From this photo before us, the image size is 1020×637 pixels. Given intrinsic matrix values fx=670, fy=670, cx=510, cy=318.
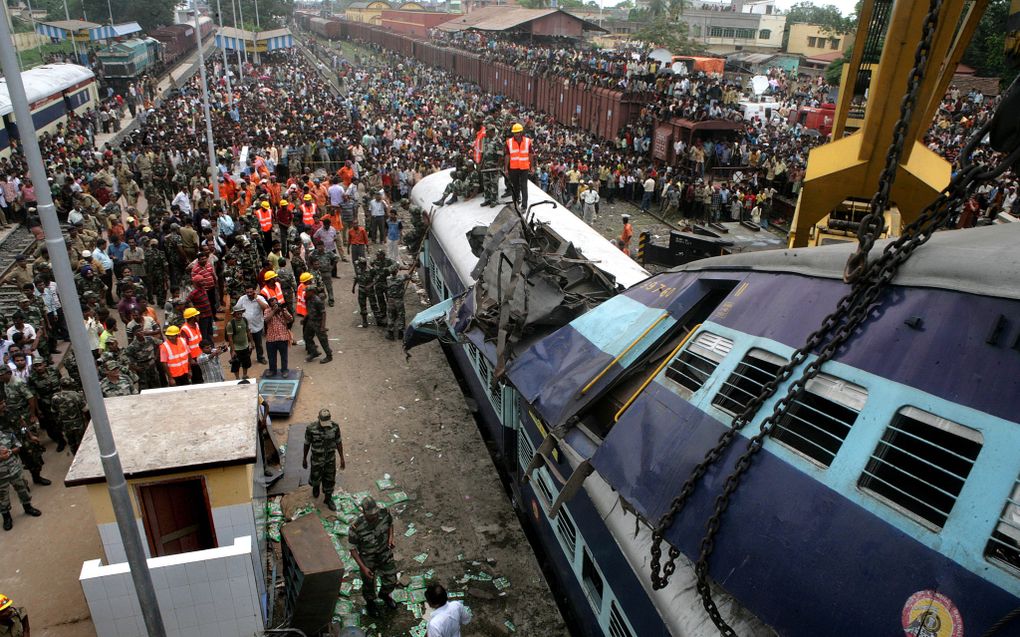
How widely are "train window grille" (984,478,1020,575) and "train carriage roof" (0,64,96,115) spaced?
89.9 ft

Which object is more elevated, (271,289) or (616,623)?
(616,623)

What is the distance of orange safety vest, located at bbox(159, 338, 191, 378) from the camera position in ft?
32.7

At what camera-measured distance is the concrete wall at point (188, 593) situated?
5695mm

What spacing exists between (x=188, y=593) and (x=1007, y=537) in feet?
19.5

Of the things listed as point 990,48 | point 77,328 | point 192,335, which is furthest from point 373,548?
point 990,48

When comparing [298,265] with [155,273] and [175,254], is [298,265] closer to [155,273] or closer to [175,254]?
[175,254]

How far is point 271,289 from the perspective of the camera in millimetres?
11773

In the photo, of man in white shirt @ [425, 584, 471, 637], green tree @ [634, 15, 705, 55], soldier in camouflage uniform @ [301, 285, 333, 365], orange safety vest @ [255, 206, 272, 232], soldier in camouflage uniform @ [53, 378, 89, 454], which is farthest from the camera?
green tree @ [634, 15, 705, 55]

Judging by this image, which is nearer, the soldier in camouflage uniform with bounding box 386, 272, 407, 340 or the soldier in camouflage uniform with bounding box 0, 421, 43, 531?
the soldier in camouflage uniform with bounding box 0, 421, 43, 531

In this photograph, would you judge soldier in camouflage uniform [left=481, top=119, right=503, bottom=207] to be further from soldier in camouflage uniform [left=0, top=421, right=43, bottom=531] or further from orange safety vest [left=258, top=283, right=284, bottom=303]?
soldier in camouflage uniform [left=0, top=421, right=43, bottom=531]

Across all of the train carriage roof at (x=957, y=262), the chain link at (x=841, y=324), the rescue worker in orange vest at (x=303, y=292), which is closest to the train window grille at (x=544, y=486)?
the chain link at (x=841, y=324)

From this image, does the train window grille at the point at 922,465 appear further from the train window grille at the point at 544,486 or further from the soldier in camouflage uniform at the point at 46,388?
the soldier in camouflage uniform at the point at 46,388

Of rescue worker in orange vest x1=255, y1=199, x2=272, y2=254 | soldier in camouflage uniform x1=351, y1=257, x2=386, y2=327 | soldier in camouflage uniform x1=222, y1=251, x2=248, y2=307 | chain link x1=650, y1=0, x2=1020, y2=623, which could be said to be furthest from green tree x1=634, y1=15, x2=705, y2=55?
chain link x1=650, y1=0, x2=1020, y2=623

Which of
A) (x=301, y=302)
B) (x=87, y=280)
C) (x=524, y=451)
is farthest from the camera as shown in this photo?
(x=301, y=302)
